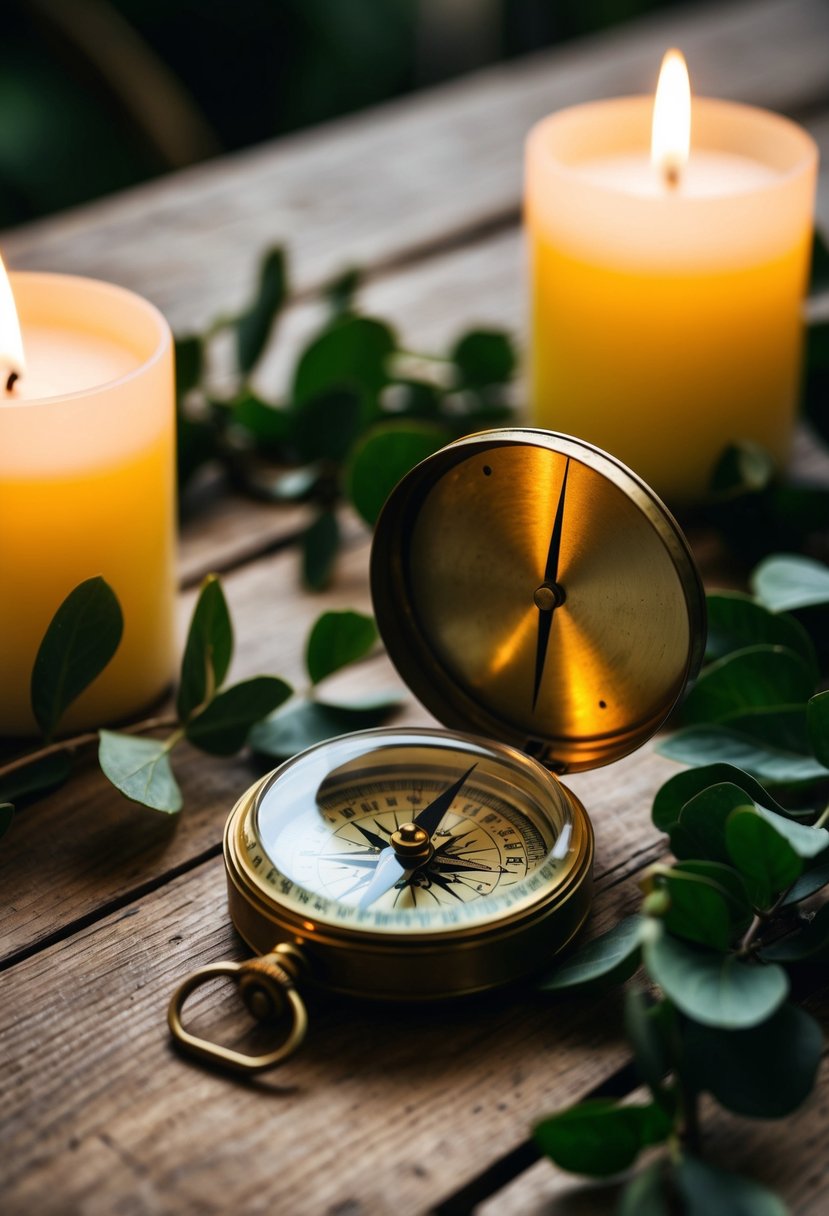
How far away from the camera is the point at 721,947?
688mm

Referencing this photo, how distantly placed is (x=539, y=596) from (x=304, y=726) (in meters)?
0.19

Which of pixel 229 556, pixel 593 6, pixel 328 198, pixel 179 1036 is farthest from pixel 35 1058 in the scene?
pixel 593 6

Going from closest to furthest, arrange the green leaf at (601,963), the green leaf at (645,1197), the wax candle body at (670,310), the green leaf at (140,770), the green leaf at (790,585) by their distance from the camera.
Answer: the green leaf at (645,1197), the green leaf at (601,963), the green leaf at (140,770), the green leaf at (790,585), the wax candle body at (670,310)

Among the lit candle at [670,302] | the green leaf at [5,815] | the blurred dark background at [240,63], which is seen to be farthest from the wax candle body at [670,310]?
the blurred dark background at [240,63]

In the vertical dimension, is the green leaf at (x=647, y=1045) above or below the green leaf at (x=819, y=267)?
below

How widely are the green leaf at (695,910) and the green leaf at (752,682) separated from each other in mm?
186

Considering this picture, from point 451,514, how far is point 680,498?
361 millimetres

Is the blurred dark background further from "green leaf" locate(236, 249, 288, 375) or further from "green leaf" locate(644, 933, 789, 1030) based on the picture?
"green leaf" locate(644, 933, 789, 1030)

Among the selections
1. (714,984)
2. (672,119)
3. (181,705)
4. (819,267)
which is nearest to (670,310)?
(672,119)

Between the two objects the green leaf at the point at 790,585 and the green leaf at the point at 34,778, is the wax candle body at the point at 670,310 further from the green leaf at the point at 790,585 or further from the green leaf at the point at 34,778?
the green leaf at the point at 34,778

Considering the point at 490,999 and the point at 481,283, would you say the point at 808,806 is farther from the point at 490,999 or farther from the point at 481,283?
the point at 481,283

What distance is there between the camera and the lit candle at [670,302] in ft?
3.52

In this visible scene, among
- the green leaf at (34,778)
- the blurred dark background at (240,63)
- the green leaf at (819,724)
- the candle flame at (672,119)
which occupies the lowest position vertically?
the blurred dark background at (240,63)

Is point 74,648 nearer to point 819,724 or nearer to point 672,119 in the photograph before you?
point 819,724
